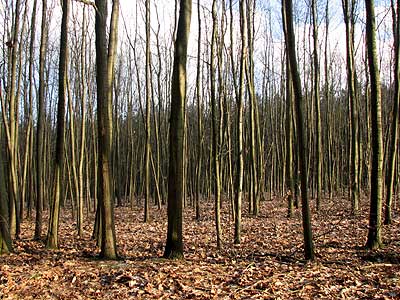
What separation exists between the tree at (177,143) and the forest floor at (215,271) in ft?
1.41

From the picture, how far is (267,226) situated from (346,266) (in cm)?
574

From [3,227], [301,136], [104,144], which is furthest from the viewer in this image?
[3,227]

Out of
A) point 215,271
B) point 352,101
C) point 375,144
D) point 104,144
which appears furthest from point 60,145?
point 352,101

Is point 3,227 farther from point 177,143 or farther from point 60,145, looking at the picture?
point 177,143

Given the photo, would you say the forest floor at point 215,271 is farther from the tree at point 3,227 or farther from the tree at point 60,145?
the tree at point 60,145

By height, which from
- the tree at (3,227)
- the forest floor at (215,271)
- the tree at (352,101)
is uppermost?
the tree at (352,101)

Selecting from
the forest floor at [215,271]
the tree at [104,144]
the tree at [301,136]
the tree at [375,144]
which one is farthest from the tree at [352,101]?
the tree at [104,144]

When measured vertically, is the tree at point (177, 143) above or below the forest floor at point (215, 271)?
above

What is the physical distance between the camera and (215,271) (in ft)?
21.1

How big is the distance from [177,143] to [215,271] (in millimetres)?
2278

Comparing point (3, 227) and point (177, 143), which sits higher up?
point (177, 143)

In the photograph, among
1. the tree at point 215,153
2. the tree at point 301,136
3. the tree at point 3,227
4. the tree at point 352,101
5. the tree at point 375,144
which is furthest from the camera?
the tree at point 352,101

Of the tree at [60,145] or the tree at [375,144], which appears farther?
the tree at [60,145]

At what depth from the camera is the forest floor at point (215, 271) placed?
5371 mm
